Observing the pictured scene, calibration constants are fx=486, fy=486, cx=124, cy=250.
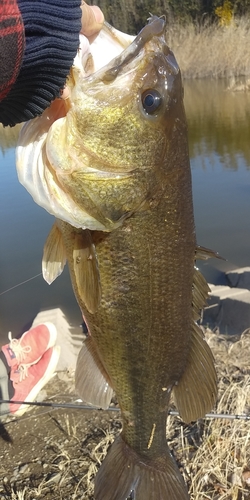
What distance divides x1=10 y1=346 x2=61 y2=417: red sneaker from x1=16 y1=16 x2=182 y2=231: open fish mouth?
2.31 m

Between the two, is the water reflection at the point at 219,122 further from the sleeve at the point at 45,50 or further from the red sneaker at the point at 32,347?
the sleeve at the point at 45,50

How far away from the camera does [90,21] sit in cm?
146

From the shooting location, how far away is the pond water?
5.73 meters

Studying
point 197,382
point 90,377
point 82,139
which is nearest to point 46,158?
point 82,139

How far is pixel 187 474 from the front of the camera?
2.59 metres

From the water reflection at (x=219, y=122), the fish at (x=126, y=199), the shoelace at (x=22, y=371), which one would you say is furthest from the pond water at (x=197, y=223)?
the fish at (x=126, y=199)

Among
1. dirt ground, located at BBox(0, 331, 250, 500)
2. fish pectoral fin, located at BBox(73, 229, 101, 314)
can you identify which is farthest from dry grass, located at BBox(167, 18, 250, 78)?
fish pectoral fin, located at BBox(73, 229, 101, 314)

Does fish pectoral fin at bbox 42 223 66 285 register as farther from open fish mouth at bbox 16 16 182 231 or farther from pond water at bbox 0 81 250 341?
pond water at bbox 0 81 250 341

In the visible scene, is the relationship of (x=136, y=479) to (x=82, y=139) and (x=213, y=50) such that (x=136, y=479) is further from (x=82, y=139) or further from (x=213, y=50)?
(x=213, y=50)

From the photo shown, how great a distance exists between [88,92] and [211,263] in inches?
190

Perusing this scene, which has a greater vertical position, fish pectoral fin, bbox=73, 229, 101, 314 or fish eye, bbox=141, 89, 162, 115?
fish eye, bbox=141, 89, 162, 115

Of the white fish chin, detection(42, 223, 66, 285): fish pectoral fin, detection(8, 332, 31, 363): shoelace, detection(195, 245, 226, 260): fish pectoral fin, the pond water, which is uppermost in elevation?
the white fish chin

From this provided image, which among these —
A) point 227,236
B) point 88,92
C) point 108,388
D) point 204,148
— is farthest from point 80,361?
point 204,148

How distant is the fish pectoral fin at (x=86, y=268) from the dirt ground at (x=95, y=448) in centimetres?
142
